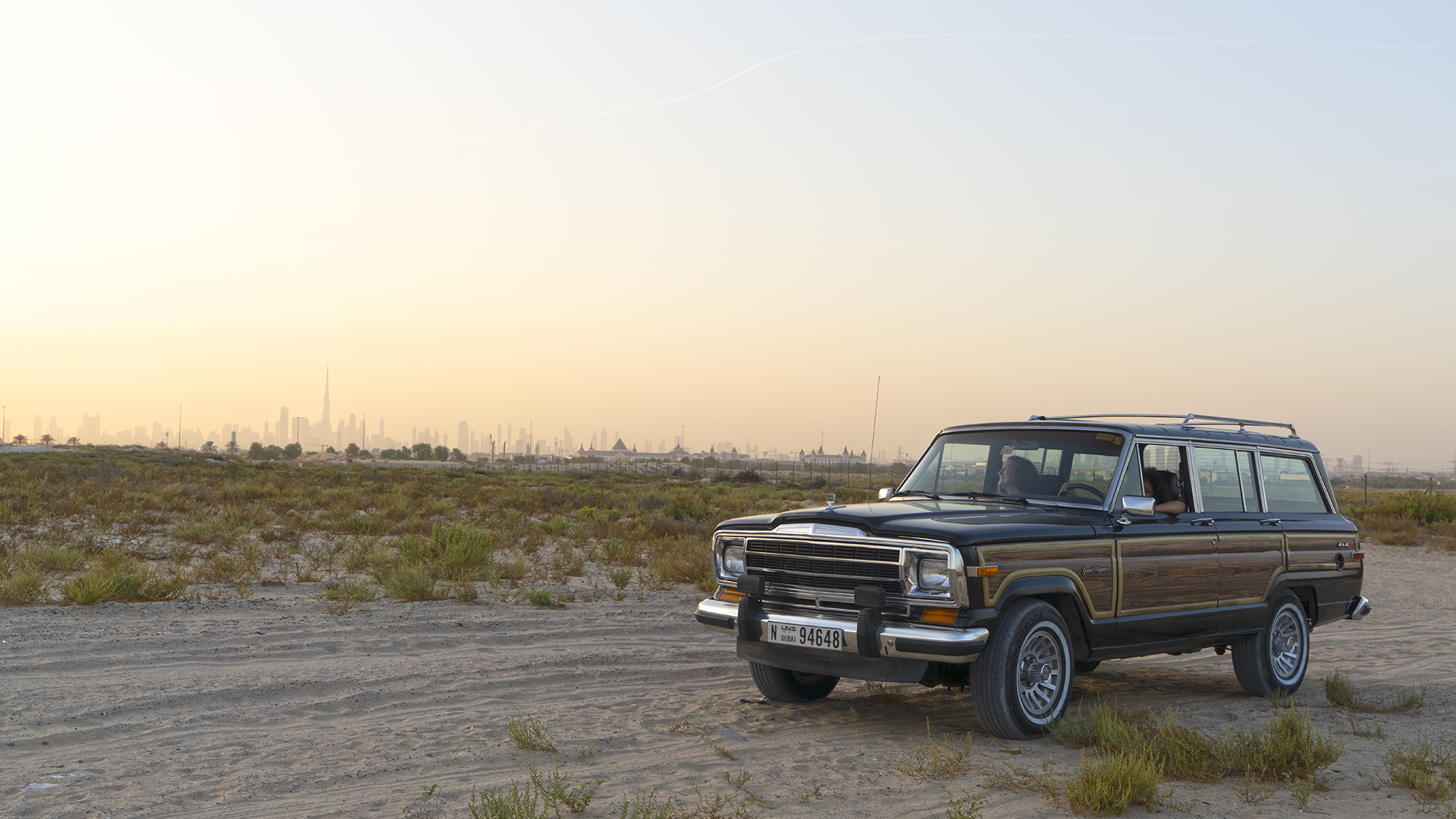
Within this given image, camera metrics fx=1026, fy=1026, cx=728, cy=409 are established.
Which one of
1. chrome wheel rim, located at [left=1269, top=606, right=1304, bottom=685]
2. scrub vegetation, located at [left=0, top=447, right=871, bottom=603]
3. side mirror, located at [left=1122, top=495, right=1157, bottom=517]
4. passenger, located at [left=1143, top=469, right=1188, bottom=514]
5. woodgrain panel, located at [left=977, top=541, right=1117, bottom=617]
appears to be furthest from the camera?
scrub vegetation, located at [left=0, top=447, right=871, bottom=603]

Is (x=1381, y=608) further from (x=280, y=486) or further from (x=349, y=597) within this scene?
(x=280, y=486)

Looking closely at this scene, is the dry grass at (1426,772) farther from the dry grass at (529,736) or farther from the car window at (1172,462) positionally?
the dry grass at (529,736)

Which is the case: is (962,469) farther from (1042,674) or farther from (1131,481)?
(1042,674)

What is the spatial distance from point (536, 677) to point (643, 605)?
4.59 metres

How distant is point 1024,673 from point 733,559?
218cm

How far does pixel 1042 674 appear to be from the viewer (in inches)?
268

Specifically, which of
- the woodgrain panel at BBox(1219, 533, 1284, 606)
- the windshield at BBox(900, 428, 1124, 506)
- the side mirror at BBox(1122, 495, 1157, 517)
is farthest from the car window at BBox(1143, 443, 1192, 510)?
the side mirror at BBox(1122, 495, 1157, 517)

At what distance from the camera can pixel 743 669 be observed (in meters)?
9.35

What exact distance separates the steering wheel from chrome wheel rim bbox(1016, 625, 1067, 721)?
125 centimetres

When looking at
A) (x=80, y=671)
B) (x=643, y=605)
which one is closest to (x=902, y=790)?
(x=80, y=671)

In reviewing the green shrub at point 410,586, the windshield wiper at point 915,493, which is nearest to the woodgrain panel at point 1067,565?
the windshield wiper at point 915,493

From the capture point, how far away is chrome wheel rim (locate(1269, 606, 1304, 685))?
871cm

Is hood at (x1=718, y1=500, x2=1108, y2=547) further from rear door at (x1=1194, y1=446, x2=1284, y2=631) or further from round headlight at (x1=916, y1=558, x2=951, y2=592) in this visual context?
rear door at (x1=1194, y1=446, x2=1284, y2=631)

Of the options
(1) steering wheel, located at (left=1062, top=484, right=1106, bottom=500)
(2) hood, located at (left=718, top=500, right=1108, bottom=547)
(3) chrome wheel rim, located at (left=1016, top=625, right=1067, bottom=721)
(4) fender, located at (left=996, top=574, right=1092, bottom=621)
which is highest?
(1) steering wheel, located at (left=1062, top=484, right=1106, bottom=500)
